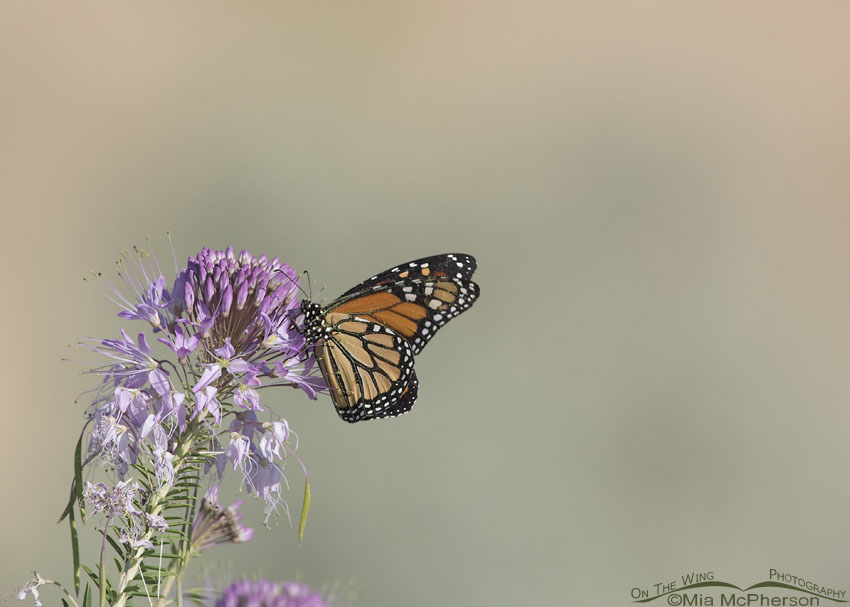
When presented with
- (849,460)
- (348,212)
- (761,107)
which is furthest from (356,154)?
(849,460)

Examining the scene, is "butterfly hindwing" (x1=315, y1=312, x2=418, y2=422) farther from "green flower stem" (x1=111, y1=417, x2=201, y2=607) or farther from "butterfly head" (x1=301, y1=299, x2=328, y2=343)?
"green flower stem" (x1=111, y1=417, x2=201, y2=607)

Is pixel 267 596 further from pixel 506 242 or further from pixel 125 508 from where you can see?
pixel 506 242

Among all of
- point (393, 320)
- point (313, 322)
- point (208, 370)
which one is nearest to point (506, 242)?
point (393, 320)

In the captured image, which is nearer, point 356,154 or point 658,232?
point 658,232

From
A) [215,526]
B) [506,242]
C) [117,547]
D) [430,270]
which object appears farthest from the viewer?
[506,242]

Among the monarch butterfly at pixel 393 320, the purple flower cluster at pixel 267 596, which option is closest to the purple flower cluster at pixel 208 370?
the purple flower cluster at pixel 267 596

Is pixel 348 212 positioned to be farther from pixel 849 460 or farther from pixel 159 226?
pixel 849 460

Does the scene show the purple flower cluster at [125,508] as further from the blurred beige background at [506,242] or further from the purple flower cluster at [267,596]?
the blurred beige background at [506,242]
